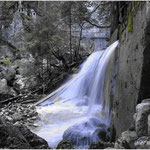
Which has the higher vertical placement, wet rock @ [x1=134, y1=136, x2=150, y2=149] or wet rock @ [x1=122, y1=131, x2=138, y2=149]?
wet rock @ [x1=134, y1=136, x2=150, y2=149]

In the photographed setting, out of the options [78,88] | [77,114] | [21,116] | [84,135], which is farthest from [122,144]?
[78,88]

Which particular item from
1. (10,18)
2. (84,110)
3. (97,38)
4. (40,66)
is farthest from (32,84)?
(97,38)

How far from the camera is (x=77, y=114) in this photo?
6.15 meters

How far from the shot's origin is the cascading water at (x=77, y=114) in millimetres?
4102

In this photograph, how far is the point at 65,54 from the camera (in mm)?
12750

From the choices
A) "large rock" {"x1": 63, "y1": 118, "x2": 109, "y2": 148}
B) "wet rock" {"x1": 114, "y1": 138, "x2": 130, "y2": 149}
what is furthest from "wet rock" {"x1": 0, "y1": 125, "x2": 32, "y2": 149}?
"large rock" {"x1": 63, "y1": 118, "x2": 109, "y2": 148}

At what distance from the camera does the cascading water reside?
4102 mm

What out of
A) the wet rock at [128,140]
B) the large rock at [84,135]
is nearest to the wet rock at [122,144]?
the wet rock at [128,140]

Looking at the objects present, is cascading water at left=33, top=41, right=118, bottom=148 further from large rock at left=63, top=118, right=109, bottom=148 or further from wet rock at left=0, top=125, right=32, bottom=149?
wet rock at left=0, top=125, right=32, bottom=149

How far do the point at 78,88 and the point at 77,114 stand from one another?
8.54 feet

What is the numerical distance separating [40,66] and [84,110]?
5.43 metres

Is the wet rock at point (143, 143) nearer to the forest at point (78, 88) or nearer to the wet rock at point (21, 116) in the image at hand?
the forest at point (78, 88)

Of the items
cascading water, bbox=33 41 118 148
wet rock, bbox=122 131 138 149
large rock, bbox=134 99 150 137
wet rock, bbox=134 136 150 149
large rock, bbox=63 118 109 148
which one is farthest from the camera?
cascading water, bbox=33 41 118 148

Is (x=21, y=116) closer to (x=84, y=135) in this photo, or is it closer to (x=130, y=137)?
(x=84, y=135)
